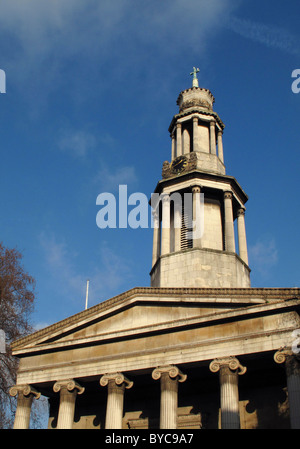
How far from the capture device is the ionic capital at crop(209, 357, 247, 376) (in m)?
22.3

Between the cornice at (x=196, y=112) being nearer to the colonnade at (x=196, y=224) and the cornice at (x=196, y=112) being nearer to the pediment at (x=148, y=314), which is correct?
the colonnade at (x=196, y=224)

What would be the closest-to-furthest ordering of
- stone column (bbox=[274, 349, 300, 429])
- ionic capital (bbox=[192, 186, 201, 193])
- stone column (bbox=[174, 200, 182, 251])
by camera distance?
stone column (bbox=[274, 349, 300, 429]) < stone column (bbox=[174, 200, 182, 251]) < ionic capital (bbox=[192, 186, 201, 193])

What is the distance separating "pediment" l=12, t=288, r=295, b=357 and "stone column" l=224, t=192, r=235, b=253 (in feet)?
26.4

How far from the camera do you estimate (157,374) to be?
2388 centimetres

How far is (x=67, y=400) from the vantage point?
2598 cm

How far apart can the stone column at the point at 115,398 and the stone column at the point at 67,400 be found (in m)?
1.94

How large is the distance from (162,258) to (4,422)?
48.4 ft

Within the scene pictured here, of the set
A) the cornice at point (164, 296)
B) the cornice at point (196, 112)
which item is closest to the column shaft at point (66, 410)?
the cornice at point (164, 296)

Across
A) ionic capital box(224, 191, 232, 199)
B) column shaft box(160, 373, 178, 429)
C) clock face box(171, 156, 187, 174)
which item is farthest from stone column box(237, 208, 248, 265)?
column shaft box(160, 373, 178, 429)

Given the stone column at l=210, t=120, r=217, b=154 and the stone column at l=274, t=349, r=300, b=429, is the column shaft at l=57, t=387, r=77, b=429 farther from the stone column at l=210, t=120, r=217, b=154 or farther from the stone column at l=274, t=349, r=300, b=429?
the stone column at l=210, t=120, r=217, b=154

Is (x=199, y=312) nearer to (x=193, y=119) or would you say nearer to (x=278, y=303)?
(x=278, y=303)
